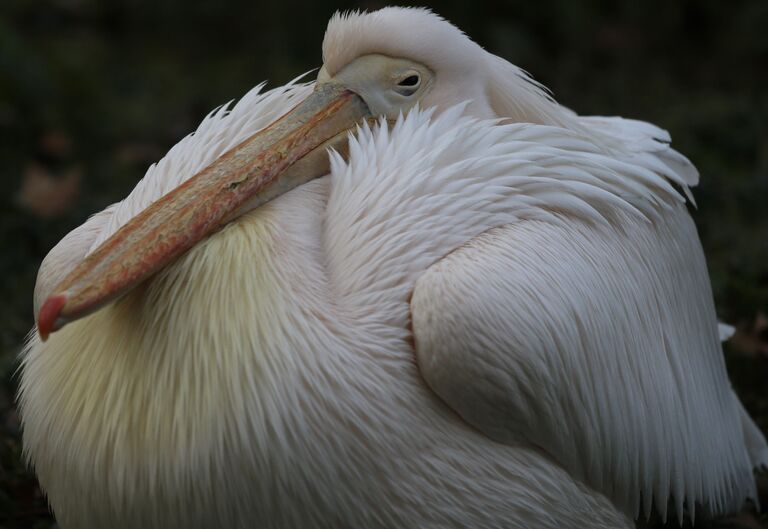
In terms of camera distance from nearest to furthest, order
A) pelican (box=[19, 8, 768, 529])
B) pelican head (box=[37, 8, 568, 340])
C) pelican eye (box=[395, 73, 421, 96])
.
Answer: pelican (box=[19, 8, 768, 529]) → pelican head (box=[37, 8, 568, 340]) → pelican eye (box=[395, 73, 421, 96])

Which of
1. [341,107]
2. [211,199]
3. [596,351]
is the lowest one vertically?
[596,351]

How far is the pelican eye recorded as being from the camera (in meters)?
2.74

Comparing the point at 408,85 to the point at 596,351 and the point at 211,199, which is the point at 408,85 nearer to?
the point at 211,199

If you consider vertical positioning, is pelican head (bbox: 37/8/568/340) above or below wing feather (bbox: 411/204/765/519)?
above

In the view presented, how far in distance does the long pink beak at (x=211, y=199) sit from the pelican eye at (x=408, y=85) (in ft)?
0.30

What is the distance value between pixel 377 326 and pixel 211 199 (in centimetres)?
44

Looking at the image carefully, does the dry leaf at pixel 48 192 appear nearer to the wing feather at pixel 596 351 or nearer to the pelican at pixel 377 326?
the pelican at pixel 377 326

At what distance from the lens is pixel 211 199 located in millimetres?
2426

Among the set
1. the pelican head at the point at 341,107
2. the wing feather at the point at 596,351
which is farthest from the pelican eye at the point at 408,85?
the wing feather at the point at 596,351

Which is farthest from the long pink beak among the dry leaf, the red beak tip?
the dry leaf

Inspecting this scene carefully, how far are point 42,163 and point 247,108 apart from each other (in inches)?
120

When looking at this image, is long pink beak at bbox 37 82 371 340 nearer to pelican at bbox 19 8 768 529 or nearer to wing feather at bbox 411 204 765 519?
pelican at bbox 19 8 768 529

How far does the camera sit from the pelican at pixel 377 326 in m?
2.28

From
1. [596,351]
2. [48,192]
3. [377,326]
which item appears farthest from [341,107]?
[48,192]
